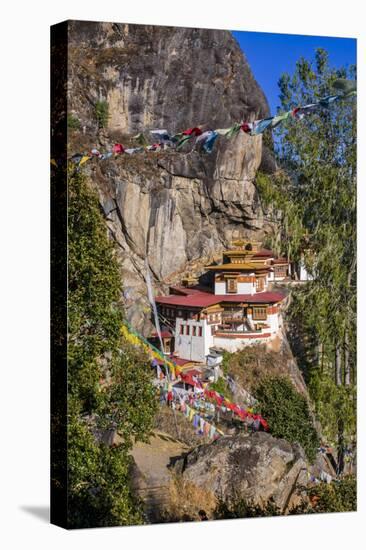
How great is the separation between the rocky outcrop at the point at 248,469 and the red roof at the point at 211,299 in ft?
4.03

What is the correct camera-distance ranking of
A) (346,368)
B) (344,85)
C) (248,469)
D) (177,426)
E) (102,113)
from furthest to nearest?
(346,368) → (344,85) → (248,469) → (177,426) → (102,113)

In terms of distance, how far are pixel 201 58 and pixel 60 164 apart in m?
1.72

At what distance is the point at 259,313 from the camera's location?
41.2ft

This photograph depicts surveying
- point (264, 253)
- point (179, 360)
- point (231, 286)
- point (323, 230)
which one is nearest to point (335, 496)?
point (179, 360)

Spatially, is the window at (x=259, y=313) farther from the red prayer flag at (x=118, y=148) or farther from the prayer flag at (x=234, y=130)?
the red prayer flag at (x=118, y=148)

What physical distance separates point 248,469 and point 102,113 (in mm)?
3433

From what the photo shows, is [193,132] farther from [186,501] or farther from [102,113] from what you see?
[186,501]

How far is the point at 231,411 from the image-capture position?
12352 mm

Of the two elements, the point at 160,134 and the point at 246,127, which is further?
the point at 246,127

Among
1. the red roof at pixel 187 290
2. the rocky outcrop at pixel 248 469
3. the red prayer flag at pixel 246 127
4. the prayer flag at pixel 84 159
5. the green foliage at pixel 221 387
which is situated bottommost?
the rocky outcrop at pixel 248 469

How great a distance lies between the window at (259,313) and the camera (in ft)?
41.1

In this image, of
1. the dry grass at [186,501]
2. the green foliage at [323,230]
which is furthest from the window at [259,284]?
the dry grass at [186,501]

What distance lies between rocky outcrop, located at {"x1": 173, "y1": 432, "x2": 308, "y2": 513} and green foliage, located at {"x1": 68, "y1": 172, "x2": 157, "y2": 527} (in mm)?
599

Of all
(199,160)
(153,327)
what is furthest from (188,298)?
(199,160)
